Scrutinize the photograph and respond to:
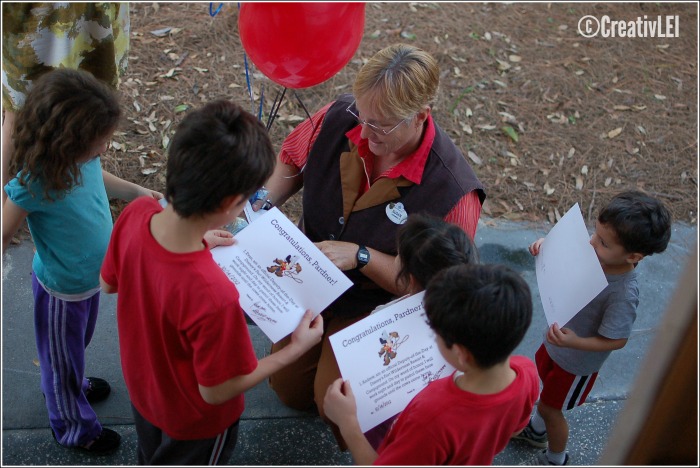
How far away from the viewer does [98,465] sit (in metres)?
2.65

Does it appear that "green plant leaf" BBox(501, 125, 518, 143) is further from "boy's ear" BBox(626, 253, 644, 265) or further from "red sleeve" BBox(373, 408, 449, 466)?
"red sleeve" BBox(373, 408, 449, 466)

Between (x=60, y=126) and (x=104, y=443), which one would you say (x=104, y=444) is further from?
(x=60, y=126)

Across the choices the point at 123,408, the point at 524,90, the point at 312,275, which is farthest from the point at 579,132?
the point at 123,408

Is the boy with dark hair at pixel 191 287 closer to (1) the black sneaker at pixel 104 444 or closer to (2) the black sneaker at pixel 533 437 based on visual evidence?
(1) the black sneaker at pixel 104 444

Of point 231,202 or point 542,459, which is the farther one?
point 542,459

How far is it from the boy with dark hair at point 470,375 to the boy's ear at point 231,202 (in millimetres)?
527

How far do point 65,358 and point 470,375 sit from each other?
1.51m

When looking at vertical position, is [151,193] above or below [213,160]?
below

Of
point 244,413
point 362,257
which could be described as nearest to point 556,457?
point 362,257

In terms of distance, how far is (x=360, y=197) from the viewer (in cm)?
263

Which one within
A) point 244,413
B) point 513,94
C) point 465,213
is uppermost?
point 465,213

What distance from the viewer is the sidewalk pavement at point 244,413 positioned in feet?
8.95

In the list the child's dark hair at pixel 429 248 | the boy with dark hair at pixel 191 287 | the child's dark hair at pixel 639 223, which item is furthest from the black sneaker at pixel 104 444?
the child's dark hair at pixel 639 223

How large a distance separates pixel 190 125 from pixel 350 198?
3.57ft
